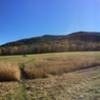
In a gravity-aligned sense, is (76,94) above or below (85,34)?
below

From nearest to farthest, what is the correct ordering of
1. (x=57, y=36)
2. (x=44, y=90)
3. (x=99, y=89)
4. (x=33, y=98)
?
(x=33, y=98), (x=99, y=89), (x=44, y=90), (x=57, y=36)

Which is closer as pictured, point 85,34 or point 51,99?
point 51,99

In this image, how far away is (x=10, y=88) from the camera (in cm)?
1847

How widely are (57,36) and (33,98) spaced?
104 m

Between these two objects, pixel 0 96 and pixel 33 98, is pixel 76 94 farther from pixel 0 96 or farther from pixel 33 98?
pixel 0 96

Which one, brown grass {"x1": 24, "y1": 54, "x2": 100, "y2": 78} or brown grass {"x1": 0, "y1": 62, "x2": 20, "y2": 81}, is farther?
brown grass {"x1": 24, "y1": 54, "x2": 100, "y2": 78}

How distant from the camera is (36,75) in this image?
81.2ft

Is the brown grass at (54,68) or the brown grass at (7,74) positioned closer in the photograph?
the brown grass at (7,74)

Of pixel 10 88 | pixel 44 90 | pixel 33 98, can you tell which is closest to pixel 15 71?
pixel 10 88

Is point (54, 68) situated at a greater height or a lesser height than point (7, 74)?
lesser

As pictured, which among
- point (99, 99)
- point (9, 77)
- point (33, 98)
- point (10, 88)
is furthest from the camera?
point (9, 77)

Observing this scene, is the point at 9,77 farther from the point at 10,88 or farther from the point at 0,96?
the point at 0,96

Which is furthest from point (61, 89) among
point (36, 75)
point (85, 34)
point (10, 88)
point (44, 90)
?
point (85, 34)

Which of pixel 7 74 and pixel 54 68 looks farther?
pixel 54 68
